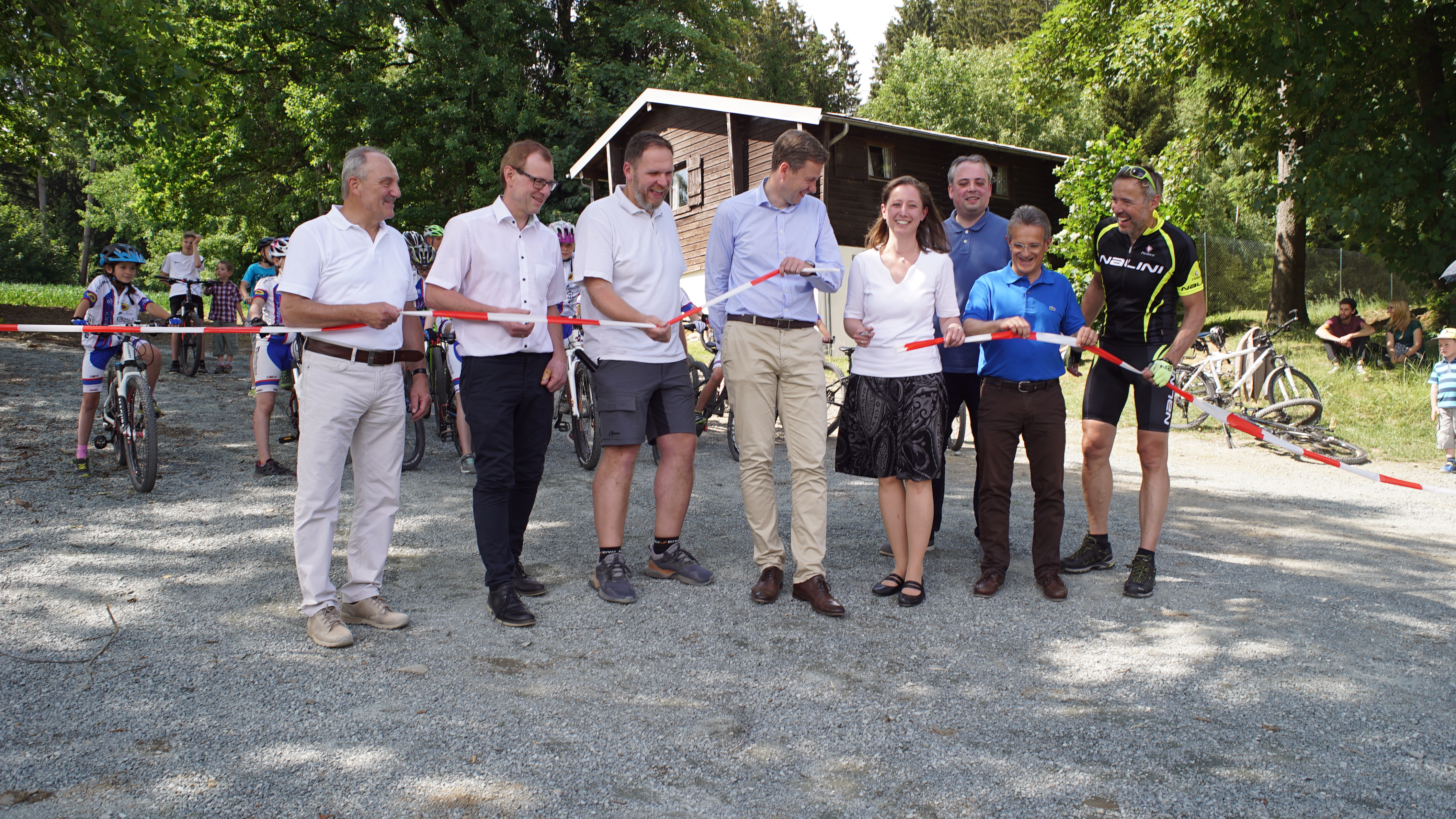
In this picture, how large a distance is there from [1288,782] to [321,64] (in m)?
29.8

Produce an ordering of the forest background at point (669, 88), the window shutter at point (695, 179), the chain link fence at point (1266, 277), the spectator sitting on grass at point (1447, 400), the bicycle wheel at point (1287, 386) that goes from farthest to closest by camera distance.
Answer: the window shutter at point (695, 179), the chain link fence at point (1266, 277), the forest background at point (669, 88), the bicycle wheel at point (1287, 386), the spectator sitting on grass at point (1447, 400)

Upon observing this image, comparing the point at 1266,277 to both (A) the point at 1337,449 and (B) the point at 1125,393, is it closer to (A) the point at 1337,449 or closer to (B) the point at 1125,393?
(A) the point at 1337,449

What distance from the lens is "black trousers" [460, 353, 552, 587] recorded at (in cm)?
419

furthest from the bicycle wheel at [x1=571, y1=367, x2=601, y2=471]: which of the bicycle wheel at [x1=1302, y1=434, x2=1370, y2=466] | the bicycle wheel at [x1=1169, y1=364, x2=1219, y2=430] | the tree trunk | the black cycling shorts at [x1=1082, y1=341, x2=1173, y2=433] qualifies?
the tree trunk

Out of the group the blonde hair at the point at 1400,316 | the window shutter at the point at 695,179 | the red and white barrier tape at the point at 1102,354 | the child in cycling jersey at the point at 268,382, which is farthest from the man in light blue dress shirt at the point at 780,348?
the window shutter at the point at 695,179

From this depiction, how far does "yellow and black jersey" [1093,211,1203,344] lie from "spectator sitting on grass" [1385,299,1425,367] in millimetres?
11579

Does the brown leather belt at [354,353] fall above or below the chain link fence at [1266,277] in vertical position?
below

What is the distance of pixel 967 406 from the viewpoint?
542 centimetres

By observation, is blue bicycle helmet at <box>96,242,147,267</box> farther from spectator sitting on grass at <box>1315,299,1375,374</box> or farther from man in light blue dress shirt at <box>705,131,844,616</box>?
spectator sitting on grass at <box>1315,299,1375,374</box>

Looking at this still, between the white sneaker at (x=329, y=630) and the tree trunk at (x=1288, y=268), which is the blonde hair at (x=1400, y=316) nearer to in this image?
the tree trunk at (x=1288, y=268)

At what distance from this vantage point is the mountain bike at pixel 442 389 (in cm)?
861

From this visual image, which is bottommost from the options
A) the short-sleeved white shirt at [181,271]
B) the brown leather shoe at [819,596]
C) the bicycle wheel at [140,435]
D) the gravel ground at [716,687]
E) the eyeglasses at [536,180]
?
the gravel ground at [716,687]

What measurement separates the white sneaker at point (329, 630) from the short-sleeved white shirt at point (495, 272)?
123 cm

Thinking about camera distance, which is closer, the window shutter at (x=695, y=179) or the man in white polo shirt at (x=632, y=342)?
the man in white polo shirt at (x=632, y=342)
